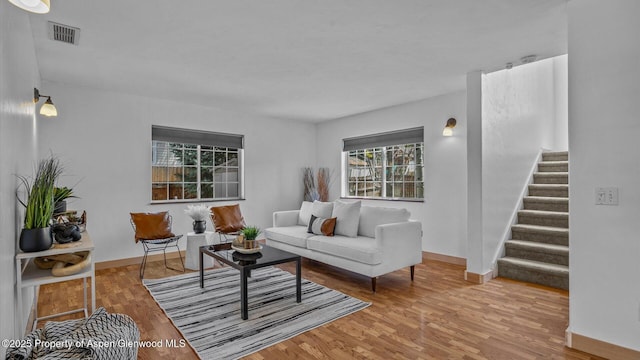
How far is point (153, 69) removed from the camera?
3.64 meters

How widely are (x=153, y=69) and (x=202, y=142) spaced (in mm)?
1879

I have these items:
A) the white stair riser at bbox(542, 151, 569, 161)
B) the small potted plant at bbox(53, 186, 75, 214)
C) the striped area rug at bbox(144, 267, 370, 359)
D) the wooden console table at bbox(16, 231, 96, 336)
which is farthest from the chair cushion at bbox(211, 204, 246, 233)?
the white stair riser at bbox(542, 151, 569, 161)

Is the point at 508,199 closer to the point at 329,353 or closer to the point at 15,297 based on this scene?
the point at 329,353

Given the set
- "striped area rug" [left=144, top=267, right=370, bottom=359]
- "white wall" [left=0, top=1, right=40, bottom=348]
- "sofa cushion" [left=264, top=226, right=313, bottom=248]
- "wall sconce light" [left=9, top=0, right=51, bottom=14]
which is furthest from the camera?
"sofa cushion" [left=264, top=226, right=313, bottom=248]

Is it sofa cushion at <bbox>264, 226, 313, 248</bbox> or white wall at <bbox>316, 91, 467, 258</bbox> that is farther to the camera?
white wall at <bbox>316, 91, 467, 258</bbox>

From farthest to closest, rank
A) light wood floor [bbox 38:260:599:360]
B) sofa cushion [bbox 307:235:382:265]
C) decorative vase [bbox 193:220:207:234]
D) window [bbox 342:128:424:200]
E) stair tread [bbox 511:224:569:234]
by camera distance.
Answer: window [bbox 342:128:424:200] → decorative vase [bbox 193:220:207:234] → stair tread [bbox 511:224:569:234] → sofa cushion [bbox 307:235:382:265] → light wood floor [bbox 38:260:599:360]

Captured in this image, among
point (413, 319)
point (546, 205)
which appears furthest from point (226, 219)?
point (546, 205)

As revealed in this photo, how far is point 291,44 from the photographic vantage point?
3012 mm

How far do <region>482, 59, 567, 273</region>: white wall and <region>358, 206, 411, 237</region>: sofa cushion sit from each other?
963 millimetres

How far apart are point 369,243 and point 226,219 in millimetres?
2308

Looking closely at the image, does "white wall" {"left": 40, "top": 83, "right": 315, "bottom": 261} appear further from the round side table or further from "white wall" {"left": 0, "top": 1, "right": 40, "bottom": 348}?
"white wall" {"left": 0, "top": 1, "right": 40, "bottom": 348}

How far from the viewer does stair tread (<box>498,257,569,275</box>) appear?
11.9ft

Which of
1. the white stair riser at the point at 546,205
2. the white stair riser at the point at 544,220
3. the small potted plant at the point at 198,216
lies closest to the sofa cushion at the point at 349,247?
the small potted plant at the point at 198,216

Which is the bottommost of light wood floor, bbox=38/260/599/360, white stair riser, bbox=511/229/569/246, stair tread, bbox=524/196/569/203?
light wood floor, bbox=38/260/599/360
